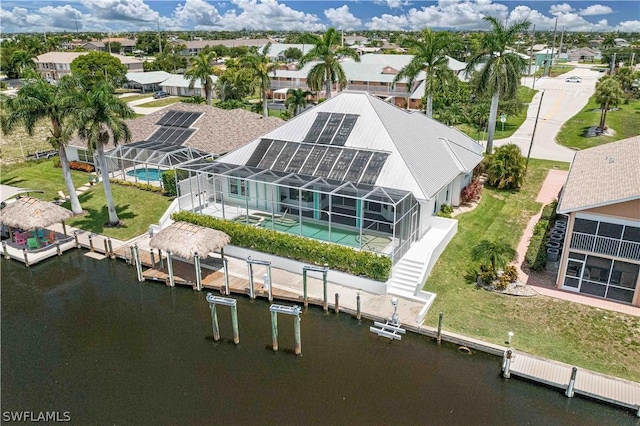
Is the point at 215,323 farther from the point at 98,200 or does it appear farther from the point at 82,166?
the point at 82,166

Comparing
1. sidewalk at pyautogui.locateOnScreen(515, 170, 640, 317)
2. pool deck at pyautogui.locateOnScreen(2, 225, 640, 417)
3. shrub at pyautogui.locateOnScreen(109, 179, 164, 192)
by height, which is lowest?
pool deck at pyautogui.locateOnScreen(2, 225, 640, 417)

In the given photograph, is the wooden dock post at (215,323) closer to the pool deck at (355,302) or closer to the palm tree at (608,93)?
the pool deck at (355,302)

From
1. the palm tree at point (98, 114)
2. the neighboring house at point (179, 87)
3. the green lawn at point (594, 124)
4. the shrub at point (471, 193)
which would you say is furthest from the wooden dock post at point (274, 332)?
the neighboring house at point (179, 87)

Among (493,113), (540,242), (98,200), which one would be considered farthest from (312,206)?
(493,113)

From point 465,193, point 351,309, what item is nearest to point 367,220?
point 351,309

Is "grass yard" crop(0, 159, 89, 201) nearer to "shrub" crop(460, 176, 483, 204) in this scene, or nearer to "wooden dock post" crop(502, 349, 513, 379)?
"shrub" crop(460, 176, 483, 204)

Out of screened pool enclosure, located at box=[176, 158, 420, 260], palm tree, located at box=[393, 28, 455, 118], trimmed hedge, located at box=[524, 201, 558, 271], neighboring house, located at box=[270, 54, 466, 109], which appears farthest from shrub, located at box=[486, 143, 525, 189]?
neighboring house, located at box=[270, 54, 466, 109]
